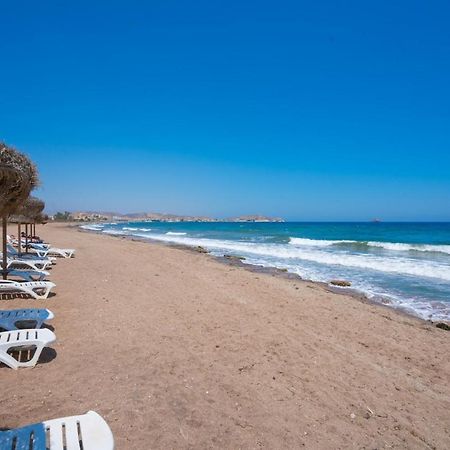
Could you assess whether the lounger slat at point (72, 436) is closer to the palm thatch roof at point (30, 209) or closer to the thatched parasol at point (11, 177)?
the thatched parasol at point (11, 177)

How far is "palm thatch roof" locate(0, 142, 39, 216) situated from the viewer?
13.0 feet

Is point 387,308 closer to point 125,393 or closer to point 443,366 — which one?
point 443,366

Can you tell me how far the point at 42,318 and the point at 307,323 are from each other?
4578 millimetres

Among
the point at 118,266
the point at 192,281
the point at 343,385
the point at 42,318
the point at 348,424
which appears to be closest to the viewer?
the point at 348,424

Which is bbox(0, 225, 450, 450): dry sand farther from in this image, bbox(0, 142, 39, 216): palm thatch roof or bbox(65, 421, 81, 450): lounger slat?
bbox(0, 142, 39, 216): palm thatch roof

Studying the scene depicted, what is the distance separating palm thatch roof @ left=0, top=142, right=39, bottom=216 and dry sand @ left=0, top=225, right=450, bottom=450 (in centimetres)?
200

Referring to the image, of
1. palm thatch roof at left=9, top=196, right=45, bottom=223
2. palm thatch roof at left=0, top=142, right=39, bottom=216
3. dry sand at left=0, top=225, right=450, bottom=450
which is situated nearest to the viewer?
dry sand at left=0, top=225, right=450, bottom=450

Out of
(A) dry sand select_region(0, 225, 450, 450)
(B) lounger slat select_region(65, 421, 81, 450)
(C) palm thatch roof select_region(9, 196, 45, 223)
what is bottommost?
(A) dry sand select_region(0, 225, 450, 450)

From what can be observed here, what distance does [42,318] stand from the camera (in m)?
5.56

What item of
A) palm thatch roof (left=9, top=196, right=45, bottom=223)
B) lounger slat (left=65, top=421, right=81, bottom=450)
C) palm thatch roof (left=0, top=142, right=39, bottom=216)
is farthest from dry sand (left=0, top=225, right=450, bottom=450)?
palm thatch roof (left=9, top=196, right=45, bottom=223)

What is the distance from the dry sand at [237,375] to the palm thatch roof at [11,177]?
2003 millimetres

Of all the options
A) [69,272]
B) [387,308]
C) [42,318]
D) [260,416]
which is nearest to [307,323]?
[387,308]

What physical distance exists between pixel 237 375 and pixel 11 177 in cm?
343

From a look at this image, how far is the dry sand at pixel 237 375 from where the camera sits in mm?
3582
